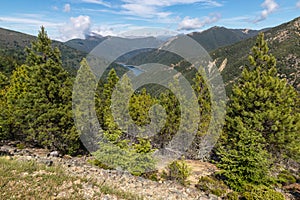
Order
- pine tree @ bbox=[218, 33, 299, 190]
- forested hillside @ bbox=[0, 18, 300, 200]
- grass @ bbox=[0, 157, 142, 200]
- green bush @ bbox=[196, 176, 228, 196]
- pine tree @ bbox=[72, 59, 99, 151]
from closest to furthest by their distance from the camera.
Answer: grass @ bbox=[0, 157, 142, 200] < green bush @ bbox=[196, 176, 228, 196] < forested hillside @ bbox=[0, 18, 300, 200] < pine tree @ bbox=[218, 33, 299, 190] < pine tree @ bbox=[72, 59, 99, 151]

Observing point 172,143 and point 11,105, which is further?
point 172,143

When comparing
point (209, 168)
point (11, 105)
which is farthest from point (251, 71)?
point (11, 105)

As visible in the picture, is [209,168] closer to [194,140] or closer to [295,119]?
[194,140]

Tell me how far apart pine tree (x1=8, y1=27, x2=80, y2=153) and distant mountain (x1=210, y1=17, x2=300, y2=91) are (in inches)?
4278

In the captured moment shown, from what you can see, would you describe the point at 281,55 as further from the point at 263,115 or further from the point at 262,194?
the point at 262,194

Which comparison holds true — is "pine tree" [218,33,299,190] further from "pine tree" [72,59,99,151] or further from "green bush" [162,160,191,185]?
"pine tree" [72,59,99,151]

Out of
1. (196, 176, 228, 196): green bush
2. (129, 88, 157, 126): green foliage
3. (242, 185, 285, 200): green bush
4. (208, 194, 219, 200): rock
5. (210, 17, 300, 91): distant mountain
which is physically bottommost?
(196, 176, 228, 196): green bush

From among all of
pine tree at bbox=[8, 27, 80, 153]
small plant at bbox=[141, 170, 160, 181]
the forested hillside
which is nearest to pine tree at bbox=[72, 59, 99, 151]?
the forested hillside

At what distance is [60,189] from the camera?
8.38 metres

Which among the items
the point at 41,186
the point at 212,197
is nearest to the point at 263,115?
the point at 212,197

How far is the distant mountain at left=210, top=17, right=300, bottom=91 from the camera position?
119400mm

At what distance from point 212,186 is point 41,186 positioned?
11669mm

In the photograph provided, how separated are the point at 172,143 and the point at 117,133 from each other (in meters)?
10.7

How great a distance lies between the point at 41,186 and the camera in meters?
8.32
